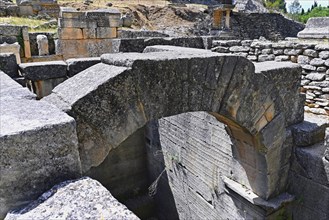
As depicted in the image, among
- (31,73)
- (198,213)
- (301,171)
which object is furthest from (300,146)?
(31,73)

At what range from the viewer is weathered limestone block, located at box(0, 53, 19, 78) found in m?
3.79

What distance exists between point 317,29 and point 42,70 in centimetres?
740

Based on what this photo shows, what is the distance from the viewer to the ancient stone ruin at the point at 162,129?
1.61 metres

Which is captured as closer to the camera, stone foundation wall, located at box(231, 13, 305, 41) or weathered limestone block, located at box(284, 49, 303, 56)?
weathered limestone block, located at box(284, 49, 303, 56)

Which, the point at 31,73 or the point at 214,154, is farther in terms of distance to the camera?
the point at 214,154

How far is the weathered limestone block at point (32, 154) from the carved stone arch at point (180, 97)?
607 mm

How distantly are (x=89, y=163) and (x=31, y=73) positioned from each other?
184 centimetres

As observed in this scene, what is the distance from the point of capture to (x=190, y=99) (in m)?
3.04

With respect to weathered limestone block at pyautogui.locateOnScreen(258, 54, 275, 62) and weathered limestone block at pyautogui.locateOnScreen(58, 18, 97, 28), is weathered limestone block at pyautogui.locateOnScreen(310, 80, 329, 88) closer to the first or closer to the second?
weathered limestone block at pyautogui.locateOnScreen(258, 54, 275, 62)

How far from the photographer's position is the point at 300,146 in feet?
13.5

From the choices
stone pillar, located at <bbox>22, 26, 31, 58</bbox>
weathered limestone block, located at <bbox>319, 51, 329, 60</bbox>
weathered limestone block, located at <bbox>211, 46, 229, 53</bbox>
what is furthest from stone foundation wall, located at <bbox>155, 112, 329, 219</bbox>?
stone pillar, located at <bbox>22, 26, 31, 58</bbox>

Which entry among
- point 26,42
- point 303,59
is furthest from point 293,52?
point 26,42

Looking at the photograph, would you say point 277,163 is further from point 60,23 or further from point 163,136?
point 60,23

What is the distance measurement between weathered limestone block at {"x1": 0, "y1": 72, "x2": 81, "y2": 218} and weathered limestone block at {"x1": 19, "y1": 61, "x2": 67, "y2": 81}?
2075 millimetres
